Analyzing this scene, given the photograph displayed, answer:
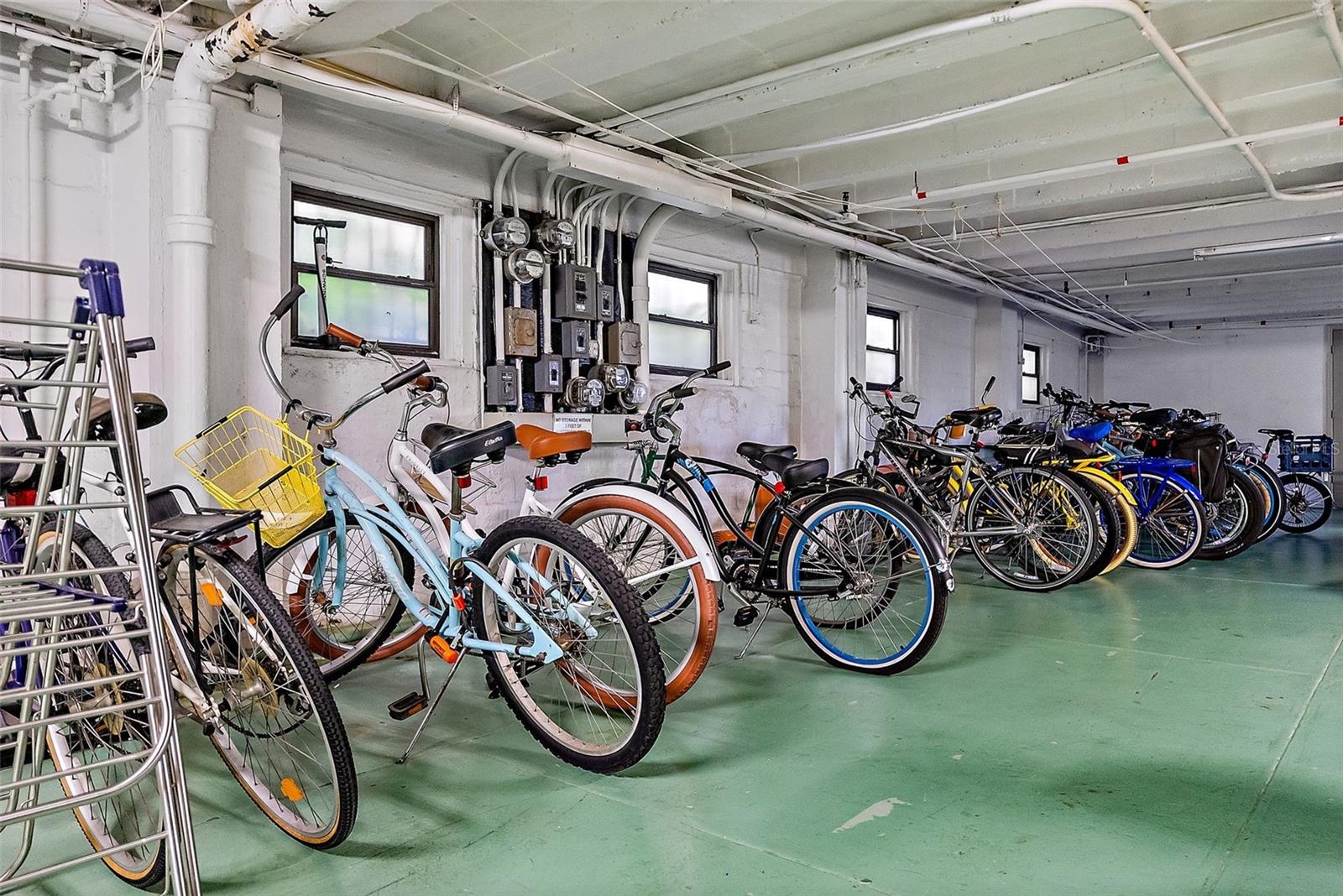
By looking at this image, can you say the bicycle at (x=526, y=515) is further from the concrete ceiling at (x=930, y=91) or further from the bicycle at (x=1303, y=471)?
the bicycle at (x=1303, y=471)

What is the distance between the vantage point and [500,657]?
7.82ft

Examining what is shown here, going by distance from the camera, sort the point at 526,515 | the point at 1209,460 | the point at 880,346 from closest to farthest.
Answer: the point at 526,515 → the point at 1209,460 → the point at 880,346

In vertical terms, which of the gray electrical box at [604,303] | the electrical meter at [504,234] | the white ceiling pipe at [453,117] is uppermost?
the white ceiling pipe at [453,117]

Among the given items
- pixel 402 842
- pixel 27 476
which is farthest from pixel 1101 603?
pixel 27 476

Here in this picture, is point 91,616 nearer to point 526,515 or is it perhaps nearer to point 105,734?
point 105,734

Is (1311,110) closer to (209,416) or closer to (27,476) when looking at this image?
(209,416)

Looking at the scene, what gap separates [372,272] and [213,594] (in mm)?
2578

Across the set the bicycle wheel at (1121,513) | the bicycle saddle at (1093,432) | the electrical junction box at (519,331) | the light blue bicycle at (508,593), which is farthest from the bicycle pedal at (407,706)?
the bicycle saddle at (1093,432)

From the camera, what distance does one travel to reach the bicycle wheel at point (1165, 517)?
538 cm

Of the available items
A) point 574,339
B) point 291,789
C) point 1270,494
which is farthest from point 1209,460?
point 291,789

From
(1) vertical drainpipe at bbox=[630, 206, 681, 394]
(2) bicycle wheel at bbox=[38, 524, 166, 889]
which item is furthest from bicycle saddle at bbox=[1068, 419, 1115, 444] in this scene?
(2) bicycle wheel at bbox=[38, 524, 166, 889]

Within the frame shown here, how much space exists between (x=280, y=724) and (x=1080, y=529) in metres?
4.05

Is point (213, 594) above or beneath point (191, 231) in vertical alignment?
beneath

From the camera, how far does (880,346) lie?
305 inches
